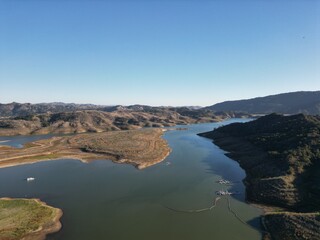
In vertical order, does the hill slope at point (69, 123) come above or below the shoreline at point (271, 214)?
above

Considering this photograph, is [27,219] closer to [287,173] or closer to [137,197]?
[137,197]

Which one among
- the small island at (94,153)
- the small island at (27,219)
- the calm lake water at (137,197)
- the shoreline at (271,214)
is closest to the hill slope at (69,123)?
the small island at (94,153)

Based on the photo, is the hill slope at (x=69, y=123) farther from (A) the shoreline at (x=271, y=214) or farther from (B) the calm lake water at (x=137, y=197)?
(A) the shoreline at (x=271, y=214)

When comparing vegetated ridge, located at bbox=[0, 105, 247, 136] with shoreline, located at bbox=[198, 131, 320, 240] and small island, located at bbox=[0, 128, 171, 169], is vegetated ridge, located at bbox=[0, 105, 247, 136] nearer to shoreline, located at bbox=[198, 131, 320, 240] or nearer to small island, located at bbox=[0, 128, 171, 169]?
small island, located at bbox=[0, 128, 171, 169]

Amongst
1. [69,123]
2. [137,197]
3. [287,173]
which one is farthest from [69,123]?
[287,173]

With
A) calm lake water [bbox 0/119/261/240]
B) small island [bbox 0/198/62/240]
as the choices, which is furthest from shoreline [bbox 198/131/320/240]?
small island [bbox 0/198/62/240]

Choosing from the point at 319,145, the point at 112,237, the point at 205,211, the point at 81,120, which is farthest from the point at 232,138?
the point at 81,120
